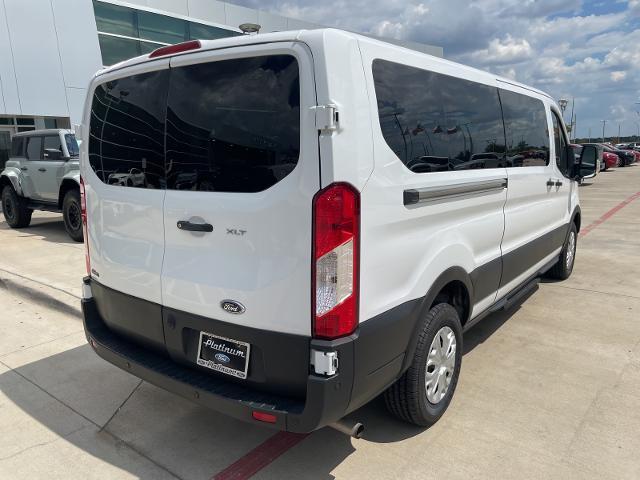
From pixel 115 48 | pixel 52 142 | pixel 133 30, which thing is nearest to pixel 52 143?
pixel 52 142

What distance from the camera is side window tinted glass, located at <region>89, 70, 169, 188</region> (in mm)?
2672

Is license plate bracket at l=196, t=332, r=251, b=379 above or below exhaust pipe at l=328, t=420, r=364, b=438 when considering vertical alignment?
above

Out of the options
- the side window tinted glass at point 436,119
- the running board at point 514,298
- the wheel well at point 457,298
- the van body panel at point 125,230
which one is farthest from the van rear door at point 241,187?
the running board at point 514,298

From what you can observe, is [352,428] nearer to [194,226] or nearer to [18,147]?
[194,226]

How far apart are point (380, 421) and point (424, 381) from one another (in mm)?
465

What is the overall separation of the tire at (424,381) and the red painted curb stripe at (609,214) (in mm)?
7473

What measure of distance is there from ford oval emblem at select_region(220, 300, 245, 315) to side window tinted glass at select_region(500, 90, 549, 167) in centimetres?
248

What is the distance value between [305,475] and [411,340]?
0.89 m

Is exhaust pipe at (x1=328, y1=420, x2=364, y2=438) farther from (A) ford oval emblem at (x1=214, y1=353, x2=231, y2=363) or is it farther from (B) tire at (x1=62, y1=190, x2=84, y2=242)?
(B) tire at (x1=62, y1=190, x2=84, y2=242)

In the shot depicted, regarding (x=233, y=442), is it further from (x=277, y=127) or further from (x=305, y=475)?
(x=277, y=127)

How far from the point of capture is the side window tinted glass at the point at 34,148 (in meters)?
9.34

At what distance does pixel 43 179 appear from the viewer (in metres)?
9.09

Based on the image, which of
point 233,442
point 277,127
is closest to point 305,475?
point 233,442

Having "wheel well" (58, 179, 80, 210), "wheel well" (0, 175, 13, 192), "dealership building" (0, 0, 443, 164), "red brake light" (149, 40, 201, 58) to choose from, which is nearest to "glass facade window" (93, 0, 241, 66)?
"dealership building" (0, 0, 443, 164)
